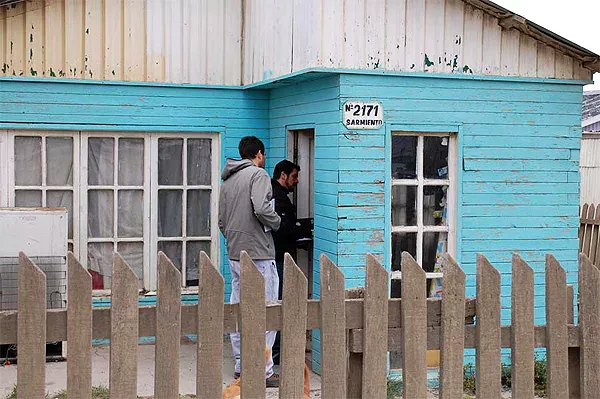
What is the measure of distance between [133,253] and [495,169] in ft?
12.6

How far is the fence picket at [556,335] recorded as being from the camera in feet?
15.9

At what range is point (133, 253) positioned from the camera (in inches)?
394

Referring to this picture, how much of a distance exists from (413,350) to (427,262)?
424cm

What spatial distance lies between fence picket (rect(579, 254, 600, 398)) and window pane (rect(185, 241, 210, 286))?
5.81 meters

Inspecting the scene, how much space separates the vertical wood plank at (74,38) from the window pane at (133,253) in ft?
5.96

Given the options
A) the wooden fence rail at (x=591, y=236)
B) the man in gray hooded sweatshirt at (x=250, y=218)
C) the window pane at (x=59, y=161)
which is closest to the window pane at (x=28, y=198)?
the window pane at (x=59, y=161)

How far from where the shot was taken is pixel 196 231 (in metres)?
10.2

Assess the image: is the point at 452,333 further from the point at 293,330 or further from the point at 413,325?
the point at 293,330

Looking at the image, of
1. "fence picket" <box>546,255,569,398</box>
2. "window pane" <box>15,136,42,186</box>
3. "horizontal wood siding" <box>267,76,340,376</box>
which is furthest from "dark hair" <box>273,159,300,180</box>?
"fence picket" <box>546,255,569,398</box>

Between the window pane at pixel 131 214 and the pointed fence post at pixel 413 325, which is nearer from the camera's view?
the pointed fence post at pixel 413 325

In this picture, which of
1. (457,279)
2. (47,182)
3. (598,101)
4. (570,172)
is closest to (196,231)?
(47,182)

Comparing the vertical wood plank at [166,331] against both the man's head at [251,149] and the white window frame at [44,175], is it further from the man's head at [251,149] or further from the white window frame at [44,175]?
the white window frame at [44,175]

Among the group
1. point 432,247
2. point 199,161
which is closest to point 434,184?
point 432,247

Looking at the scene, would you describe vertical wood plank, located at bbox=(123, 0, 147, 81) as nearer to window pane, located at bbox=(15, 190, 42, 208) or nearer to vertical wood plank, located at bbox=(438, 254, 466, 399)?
window pane, located at bbox=(15, 190, 42, 208)
